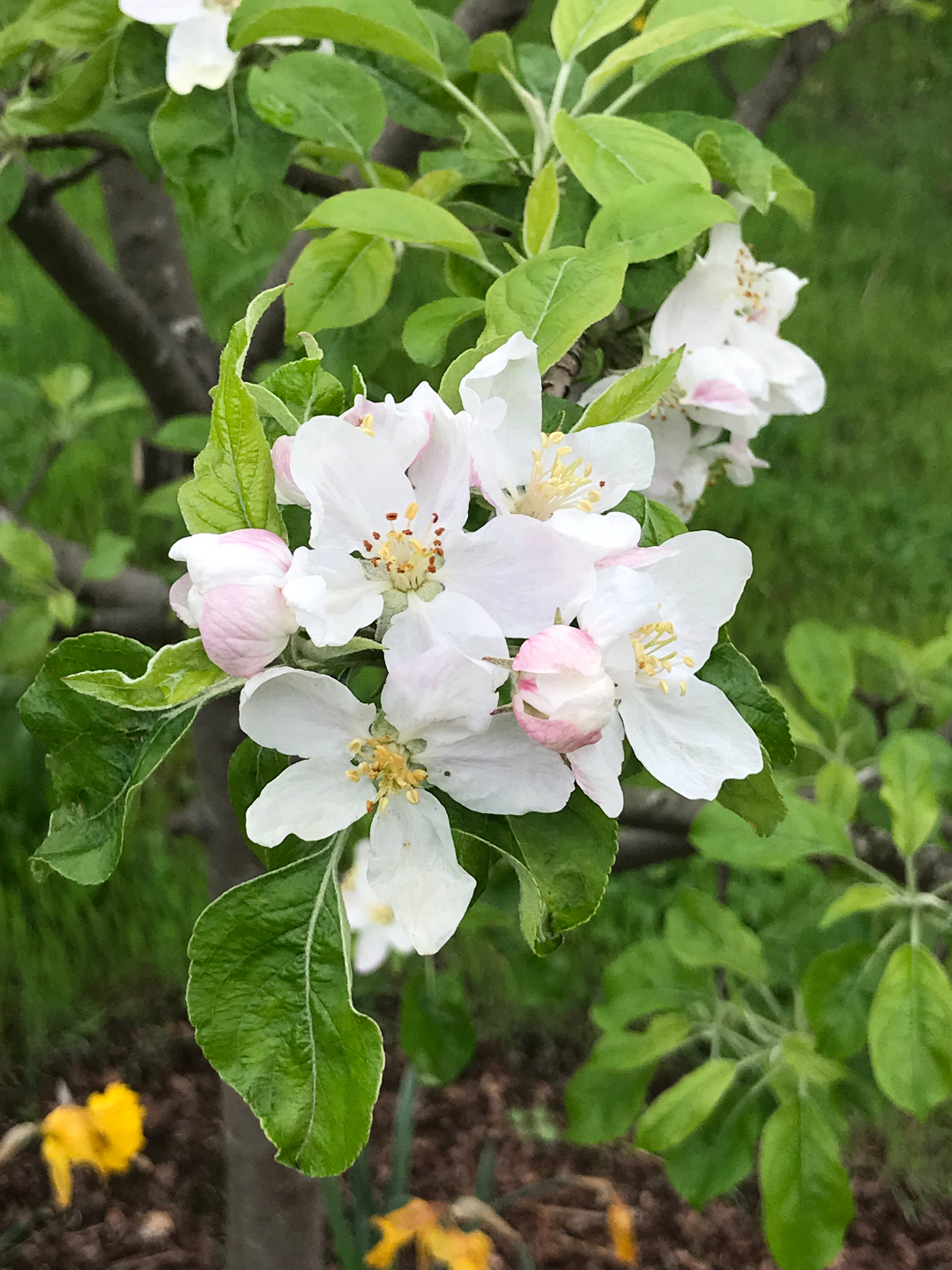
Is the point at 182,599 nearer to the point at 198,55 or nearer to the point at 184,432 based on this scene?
the point at 198,55

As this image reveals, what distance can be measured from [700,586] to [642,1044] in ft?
3.40

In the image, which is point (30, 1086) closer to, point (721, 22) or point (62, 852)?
point (62, 852)

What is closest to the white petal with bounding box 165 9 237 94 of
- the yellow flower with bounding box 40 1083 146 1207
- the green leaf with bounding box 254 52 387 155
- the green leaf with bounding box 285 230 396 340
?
the green leaf with bounding box 254 52 387 155

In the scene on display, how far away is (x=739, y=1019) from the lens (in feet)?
5.31

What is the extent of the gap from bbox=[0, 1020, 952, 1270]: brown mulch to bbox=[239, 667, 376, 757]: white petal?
178 cm

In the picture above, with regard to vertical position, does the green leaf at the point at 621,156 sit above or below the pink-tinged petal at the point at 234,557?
above

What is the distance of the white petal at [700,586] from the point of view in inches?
21.6

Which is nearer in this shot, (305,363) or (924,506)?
(305,363)

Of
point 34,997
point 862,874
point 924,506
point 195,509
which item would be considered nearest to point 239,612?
point 195,509

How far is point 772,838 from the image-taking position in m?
1.18

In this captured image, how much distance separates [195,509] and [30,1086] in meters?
2.00

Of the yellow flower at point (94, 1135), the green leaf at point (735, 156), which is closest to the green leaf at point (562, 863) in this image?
the green leaf at point (735, 156)

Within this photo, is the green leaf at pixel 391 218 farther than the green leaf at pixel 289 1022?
Yes

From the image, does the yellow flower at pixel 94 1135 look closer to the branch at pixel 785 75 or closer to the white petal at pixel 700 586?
the white petal at pixel 700 586
